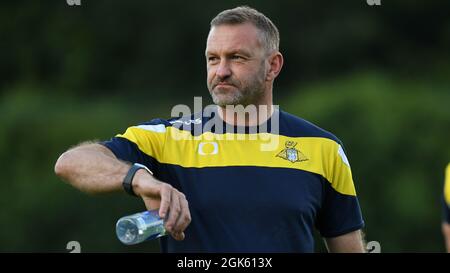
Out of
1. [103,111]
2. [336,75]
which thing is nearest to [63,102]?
[103,111]

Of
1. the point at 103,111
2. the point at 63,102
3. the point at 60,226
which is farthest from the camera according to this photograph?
the point at 63,102

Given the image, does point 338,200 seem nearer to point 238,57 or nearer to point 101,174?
point 238,57

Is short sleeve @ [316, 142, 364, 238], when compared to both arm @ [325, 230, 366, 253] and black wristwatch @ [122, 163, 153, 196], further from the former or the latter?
black wristwatch @ [122, 163, 153, 196]

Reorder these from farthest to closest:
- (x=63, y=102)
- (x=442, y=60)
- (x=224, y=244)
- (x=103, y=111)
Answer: (x=442, y=60)
(x=63, y=102)
(x=103, y=111)
(x=224, y=244)

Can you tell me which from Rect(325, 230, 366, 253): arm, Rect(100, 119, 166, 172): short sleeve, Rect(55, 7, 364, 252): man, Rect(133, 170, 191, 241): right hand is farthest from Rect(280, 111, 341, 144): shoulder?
Rect(133, 170, 191, 241): right hand

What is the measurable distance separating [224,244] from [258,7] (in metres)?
10.4

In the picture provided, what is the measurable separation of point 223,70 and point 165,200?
1153 mm

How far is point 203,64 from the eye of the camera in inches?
584

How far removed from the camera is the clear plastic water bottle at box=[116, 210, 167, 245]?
3.96 metres

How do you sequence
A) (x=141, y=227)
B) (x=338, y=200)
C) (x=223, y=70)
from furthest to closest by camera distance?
1. (x=338, y=200)
2. (x=223, y=70)
3. (x=141, y=227)

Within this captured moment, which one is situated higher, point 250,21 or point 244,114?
point 250,21

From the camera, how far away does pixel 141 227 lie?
3971 mm

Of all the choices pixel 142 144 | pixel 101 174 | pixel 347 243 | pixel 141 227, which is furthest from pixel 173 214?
pixel 347 243

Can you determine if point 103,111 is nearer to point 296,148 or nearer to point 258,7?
point 258,7
